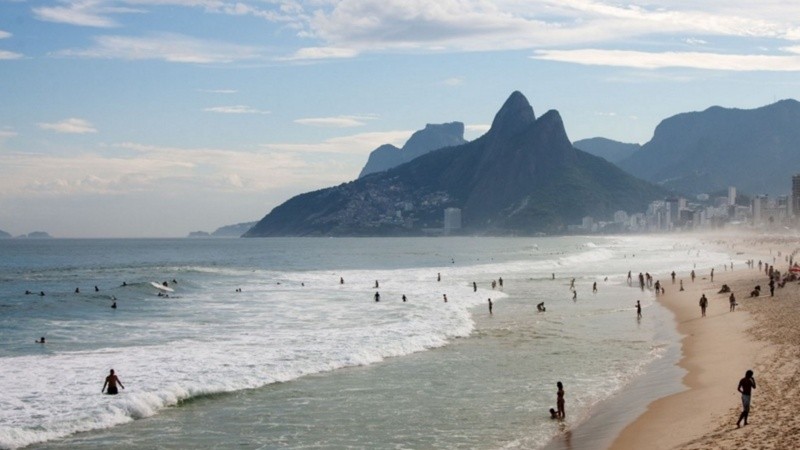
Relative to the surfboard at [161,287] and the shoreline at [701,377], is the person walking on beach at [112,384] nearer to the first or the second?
the shoreline at [701,377]

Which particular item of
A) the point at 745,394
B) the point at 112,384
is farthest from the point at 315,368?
the point at 745,394

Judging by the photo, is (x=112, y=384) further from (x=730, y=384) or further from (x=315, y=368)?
(x=730, y=384)

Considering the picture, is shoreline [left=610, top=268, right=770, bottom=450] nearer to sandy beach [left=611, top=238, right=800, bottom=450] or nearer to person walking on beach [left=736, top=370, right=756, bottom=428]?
sandy beach [left=611, top=238, right=800, bottom=450]

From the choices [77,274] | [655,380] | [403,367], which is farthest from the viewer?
[77,274]

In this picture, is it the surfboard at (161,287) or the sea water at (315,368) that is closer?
Result: the sea water at (315,368)

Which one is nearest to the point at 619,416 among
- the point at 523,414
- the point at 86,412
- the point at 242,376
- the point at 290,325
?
the point at 523,414

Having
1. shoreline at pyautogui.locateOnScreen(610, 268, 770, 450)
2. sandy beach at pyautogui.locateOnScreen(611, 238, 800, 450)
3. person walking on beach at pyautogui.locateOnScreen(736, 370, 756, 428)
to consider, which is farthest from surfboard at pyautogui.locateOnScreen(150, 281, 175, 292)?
person walking on beach at pyautogui.locateOnScreen(736, 370, 756, 428)

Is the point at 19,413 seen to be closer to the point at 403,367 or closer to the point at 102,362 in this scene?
the point at 102,362

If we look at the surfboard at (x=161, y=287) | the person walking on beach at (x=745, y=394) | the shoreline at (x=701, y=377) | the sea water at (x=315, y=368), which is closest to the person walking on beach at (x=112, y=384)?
the sea water at (x=315, y=368)
